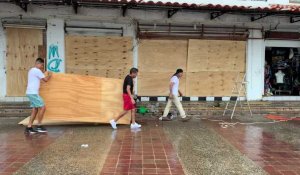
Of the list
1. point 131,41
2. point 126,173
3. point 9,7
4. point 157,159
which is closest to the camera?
point 126,173

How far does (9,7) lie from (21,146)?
5.70m

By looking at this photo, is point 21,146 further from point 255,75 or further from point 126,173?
point 255,75

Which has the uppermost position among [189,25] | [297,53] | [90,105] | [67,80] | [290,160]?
[189,25]

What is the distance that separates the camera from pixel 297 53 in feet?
44.5

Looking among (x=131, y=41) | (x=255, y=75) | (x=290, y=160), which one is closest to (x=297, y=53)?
(x=255, y=75)

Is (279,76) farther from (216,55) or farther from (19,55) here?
(19,55)

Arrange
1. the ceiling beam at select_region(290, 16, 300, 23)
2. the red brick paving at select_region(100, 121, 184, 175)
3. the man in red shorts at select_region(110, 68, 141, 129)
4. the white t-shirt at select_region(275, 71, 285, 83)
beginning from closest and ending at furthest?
the red brick paving at select_region(100, 121, 184, 175) < the man in red shorts at select_region(110, 68, 141, 129) < the ceiling beam at select_region(290, 16, 300, 23) < the white t-shirt at select_region(275, 71, 285, 83)

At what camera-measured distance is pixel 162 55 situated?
479 inches

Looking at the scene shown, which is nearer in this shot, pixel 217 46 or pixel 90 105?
pixel 90 105

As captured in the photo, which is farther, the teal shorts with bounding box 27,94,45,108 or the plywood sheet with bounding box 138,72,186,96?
the plywood sheet with bounding box 138,72,186,96

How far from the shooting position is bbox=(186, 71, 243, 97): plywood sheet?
40.8ft

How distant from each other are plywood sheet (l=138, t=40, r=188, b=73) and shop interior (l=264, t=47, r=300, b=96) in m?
3.43

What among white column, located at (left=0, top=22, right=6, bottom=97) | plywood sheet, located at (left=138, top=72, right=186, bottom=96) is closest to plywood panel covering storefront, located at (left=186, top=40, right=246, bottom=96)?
plywood sheet, located at (left=138, top=72, right=186, bottom=96)

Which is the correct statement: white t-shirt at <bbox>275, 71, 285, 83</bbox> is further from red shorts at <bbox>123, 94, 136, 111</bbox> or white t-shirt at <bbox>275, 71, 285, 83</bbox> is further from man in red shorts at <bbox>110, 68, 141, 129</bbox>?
red shorts at <bbox>123, 94, 136, 111</bbox>
